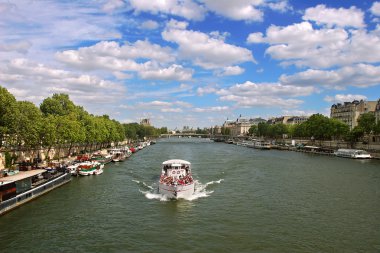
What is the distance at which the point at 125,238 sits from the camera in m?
27.1

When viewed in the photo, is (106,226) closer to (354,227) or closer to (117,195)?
(117,195)

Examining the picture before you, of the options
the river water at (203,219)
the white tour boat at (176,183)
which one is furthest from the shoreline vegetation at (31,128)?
the white tour boat at (176,183)

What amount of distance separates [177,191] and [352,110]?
151459mm

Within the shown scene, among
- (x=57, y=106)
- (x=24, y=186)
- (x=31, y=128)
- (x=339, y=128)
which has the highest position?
(x=57, y=106)

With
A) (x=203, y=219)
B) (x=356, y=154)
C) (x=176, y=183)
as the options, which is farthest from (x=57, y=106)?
(x=356, y=154)

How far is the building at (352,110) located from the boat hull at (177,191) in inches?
5200

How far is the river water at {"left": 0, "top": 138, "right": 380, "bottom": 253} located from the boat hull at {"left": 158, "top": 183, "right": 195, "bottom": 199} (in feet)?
2.90

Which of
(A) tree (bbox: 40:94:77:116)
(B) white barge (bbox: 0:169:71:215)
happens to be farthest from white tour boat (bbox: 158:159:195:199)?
(A) tree (bbox: 40:94:77:116)

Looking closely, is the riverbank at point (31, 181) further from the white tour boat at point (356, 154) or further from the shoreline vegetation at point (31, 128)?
the white tour boat at point (356, 154)

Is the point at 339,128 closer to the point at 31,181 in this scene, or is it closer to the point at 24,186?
the point at 31,181

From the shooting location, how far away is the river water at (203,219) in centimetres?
2567

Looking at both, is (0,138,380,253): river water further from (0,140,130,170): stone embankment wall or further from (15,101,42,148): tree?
(0,140,130,170): stone embankment wall

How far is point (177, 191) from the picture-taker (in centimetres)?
3903

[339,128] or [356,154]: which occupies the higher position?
[339,128]
